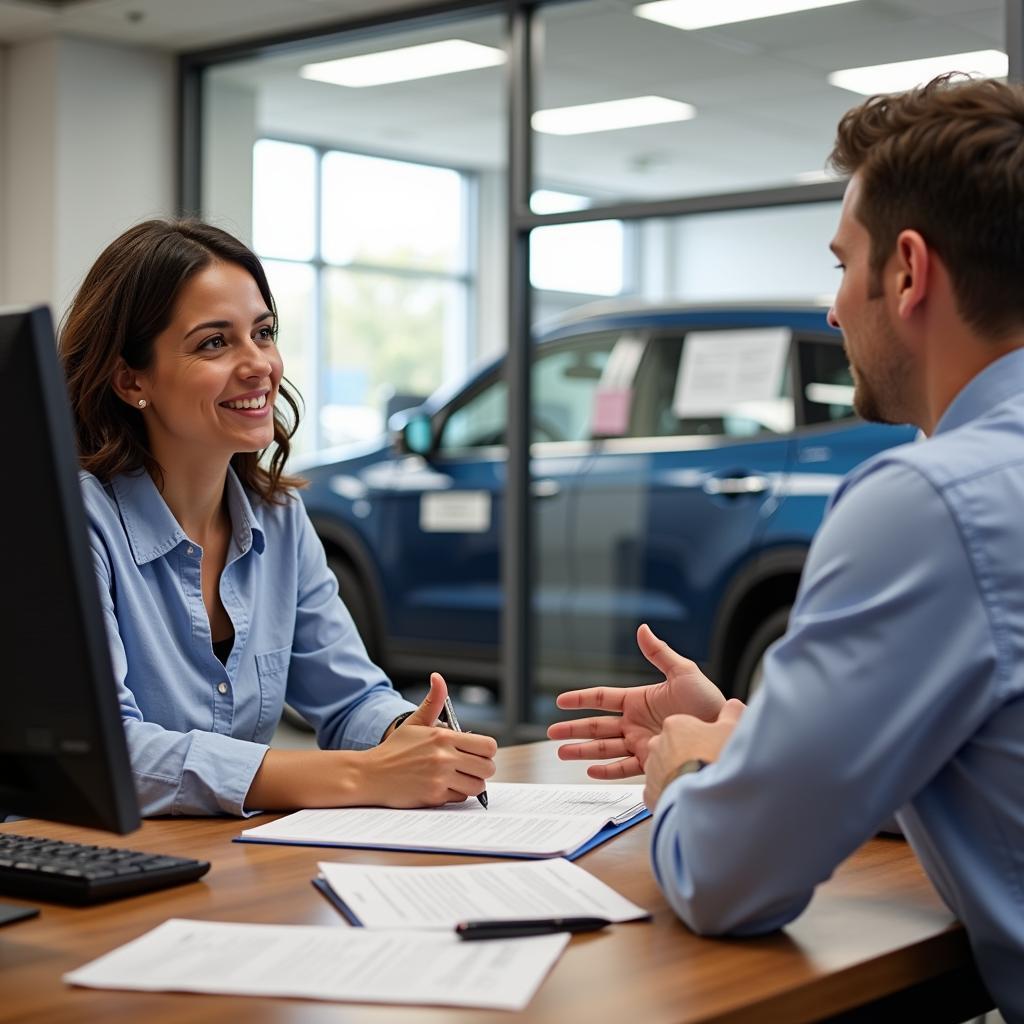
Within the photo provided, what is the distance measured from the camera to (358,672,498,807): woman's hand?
1.63m

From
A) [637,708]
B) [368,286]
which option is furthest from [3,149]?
[637,708]

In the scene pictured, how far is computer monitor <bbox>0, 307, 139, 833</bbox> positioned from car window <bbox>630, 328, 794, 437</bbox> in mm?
3672

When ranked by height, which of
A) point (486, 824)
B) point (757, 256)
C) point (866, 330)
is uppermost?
point (757, 256)

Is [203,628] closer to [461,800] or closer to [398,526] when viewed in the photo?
[461,800]

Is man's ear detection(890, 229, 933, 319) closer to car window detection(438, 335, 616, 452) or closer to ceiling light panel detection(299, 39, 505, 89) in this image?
car window detection(438, 335, 616, 452)

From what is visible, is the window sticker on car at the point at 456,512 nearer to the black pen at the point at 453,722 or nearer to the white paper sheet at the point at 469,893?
the black pen at the point at 453,722

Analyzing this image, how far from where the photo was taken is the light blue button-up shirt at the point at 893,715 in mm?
1117

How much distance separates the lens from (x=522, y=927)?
3.81ft

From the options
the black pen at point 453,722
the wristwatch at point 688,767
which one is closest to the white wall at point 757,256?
the black pen at point 453,722

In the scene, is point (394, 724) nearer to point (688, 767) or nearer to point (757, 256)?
point (688, 767)

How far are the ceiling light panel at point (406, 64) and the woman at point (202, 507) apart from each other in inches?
135

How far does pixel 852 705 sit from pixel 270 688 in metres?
1.08

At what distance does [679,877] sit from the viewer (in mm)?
1197

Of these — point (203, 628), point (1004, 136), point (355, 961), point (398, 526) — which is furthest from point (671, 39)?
point (355, 961)
